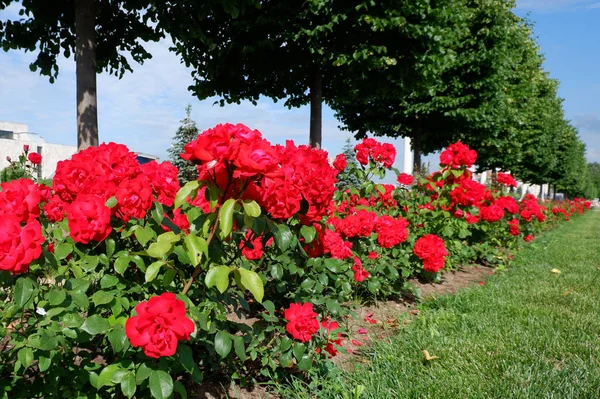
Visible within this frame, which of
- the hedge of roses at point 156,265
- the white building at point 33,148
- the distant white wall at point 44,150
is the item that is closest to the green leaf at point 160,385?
the hedge of roses at point 156,265

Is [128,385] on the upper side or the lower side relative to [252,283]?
lower

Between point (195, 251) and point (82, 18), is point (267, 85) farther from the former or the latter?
point (195, 251)

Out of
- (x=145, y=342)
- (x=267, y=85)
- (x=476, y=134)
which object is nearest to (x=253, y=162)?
(x=145, y=342)

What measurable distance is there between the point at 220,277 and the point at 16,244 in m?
0.60

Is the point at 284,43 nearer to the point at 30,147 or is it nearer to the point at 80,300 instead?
the point at 80,300

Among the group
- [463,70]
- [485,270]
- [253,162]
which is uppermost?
[463,70]

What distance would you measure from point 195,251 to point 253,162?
1.20 feet

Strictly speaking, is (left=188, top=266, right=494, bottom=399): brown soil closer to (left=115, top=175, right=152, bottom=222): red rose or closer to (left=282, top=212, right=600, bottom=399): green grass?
A: (left=282, top=212, right=600, bottom=399): green grass

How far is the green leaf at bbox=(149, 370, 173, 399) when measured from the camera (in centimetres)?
144

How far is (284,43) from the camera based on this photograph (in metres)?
8.23

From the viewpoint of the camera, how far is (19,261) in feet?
4.14

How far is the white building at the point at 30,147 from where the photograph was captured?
32.8 meters

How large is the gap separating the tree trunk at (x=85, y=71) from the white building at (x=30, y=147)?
19.8 m

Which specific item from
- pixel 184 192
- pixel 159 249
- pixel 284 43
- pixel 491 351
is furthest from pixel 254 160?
pixel 284 43
